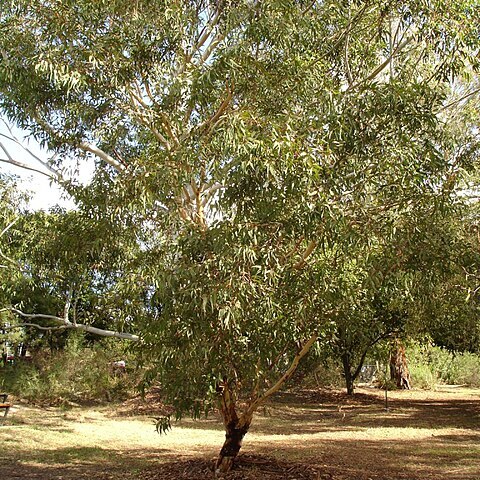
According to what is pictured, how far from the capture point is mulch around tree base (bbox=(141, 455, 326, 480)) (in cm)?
696

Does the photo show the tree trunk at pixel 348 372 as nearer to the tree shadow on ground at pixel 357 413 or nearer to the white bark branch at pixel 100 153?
the tree shadow on ground at pixel 357 413

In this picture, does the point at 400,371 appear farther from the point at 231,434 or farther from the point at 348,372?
the point at 231,434

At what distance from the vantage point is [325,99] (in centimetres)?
548

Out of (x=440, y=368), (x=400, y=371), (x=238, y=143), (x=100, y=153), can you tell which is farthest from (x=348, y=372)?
(x=238, y=143)

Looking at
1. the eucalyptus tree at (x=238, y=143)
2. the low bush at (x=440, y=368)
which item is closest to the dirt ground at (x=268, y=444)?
the eucalyptus tree at (x=238, y=143)

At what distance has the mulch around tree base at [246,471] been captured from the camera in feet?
22.8

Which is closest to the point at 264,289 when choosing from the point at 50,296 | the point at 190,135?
the point at 190,135

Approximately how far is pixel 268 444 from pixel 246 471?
9.98 feet

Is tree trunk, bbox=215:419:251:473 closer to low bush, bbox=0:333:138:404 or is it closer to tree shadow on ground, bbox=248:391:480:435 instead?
tree shadow on ground, bbox=248:391:480:435

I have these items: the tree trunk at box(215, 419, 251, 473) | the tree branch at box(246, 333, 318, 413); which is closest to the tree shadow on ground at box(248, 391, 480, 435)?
the tree trunk at box(215, 419, 251, 473)

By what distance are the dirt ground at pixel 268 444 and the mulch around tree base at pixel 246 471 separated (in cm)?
1

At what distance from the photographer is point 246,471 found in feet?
23.3

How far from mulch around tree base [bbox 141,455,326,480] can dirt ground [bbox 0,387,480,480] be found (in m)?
0.01

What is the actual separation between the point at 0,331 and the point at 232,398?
11.3 m
